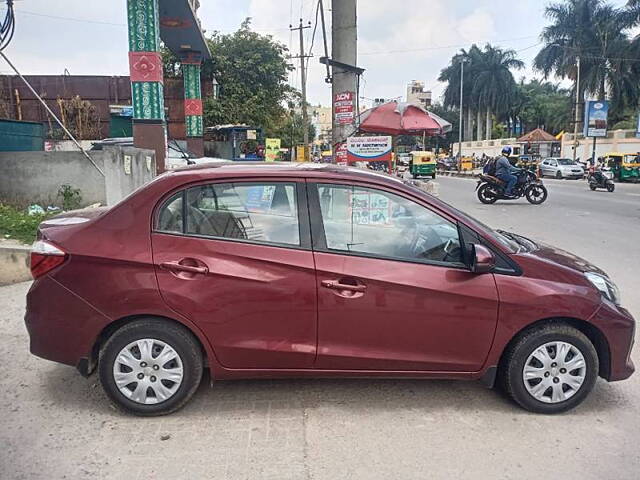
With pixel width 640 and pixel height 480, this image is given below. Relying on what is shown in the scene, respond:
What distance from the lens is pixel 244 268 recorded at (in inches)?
128

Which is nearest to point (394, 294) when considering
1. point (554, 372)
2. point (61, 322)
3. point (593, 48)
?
point (554, 372)

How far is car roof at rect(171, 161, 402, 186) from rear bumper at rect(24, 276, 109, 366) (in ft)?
3.29

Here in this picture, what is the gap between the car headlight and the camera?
3467mm

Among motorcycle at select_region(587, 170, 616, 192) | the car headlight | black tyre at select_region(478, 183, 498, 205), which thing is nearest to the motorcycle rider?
black tyre at select_region(478, 183, 498, 205)

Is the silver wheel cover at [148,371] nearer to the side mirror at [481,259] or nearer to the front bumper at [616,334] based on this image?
the side mirror at [481,259]

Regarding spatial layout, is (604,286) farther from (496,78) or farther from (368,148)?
(496,78)

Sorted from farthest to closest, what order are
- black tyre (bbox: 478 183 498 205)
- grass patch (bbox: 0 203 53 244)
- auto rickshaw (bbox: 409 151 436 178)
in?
auto rickshaw (bbox: 409 151 436 178) → black tyre (bbox: 478 183 498 205) → grass patch (bbox: 0 203 53 244)

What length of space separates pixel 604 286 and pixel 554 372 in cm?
66

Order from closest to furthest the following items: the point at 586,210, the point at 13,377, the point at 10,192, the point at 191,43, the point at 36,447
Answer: the point at 36,447, the point at 13,377, the point at 10,192, the point at 586,210, the point at 191,43

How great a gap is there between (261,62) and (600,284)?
26204 millimetres

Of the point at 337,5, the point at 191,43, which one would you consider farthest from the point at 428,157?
the point at 337,5

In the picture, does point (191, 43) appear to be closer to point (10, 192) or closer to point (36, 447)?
point (10, 192)

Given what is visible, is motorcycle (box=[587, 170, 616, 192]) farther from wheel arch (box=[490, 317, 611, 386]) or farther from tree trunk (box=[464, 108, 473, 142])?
tree trunk (box=[464, 108, 473, 142])

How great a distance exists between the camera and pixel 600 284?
3.50m
